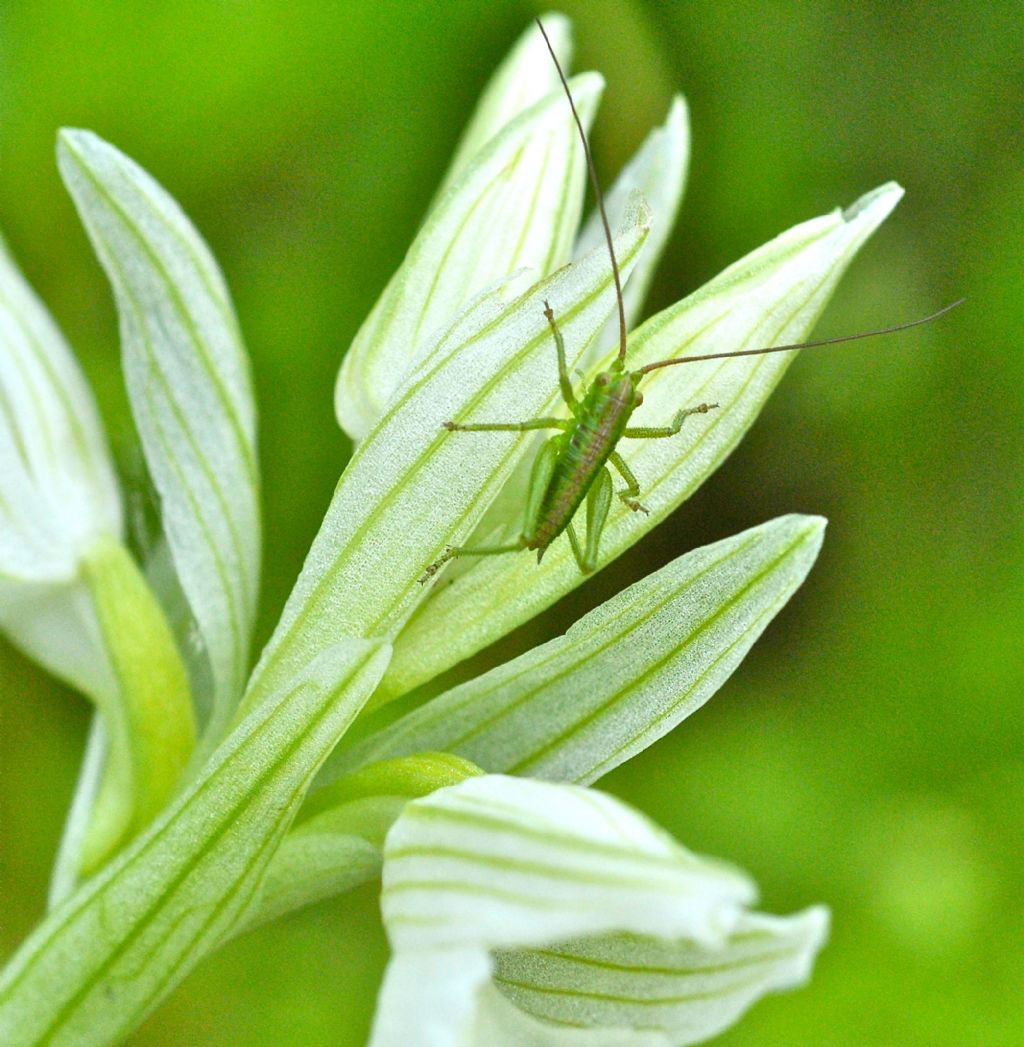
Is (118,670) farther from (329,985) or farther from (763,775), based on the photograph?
(763,775)

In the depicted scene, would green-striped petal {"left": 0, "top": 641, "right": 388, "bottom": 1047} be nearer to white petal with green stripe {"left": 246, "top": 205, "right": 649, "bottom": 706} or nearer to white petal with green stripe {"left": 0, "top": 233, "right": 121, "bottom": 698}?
white petal with green stripe {"left": 246, "top": 205, "right": 649, "bottom": 706}

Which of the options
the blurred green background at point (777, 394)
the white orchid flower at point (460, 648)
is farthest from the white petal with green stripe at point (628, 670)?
the blurred green background at point (777, 394)

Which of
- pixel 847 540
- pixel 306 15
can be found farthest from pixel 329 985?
pixel 306 15

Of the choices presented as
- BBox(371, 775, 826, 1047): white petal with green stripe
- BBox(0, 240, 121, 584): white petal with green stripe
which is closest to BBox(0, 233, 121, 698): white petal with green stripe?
BBox(0, 240, 121, 584): white petal with green stripe

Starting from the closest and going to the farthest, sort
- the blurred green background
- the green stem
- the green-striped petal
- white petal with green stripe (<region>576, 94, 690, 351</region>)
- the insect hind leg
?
the green-striped petal < the insect hind leg < the green stem < white petal with green stripe (<region>576, 94, 690, 351</region>) < the blurred green background

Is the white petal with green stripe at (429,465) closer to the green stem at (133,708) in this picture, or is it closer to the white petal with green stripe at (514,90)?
the green stem at (133,708)

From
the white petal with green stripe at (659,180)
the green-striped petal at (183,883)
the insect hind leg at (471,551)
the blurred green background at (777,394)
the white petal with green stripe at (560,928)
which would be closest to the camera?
the white petal with green stripe at (560,928)

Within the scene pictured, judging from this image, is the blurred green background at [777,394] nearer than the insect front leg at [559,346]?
No
